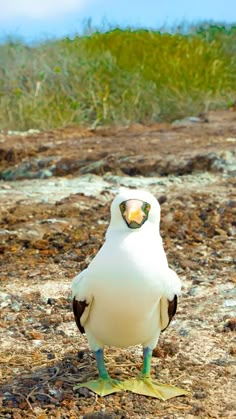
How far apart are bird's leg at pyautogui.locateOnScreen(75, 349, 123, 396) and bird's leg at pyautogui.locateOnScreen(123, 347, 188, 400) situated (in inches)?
1.9

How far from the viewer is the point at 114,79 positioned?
13523 mm

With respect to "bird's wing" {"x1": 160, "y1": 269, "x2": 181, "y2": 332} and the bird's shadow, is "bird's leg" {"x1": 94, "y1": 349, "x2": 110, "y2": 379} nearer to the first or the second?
the bird's shadow

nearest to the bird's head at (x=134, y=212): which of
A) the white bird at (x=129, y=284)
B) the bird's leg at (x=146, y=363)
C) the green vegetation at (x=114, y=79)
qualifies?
the white bird at (x=129, y=284)

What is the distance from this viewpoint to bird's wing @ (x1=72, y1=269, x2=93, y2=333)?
11.2 ft

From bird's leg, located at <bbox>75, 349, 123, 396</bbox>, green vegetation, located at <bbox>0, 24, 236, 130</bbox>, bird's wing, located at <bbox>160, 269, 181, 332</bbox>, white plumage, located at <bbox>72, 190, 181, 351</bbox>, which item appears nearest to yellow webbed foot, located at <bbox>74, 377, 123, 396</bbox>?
bird's leg, located at <bbox>75, 349, 123, 396</bbox>

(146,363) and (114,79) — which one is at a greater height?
(114,79)

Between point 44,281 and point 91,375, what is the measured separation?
5.24 ft

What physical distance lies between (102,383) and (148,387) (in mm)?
206

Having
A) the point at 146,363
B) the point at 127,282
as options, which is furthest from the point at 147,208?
the point at 146,363

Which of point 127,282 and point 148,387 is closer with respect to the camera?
point 127,282

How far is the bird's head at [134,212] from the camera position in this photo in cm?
330

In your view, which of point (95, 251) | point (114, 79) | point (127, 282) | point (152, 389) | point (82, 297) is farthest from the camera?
point (114, 79)

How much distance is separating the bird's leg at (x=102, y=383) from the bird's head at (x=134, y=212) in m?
0.64

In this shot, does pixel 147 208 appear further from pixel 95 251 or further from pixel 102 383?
pixel 95 251
